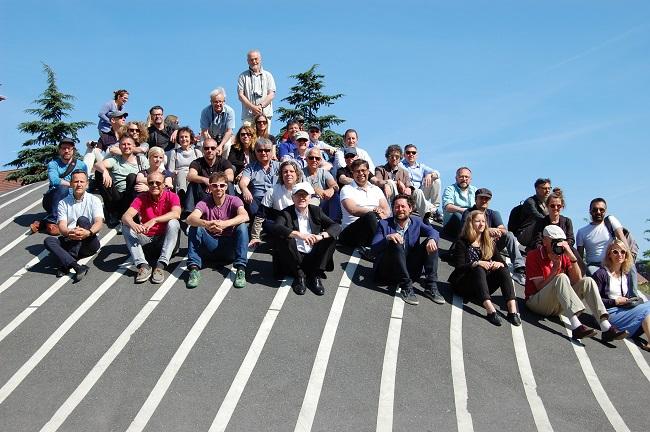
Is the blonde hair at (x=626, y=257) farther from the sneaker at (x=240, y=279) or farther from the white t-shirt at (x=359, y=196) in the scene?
the sneaker at (x=240, y=279)

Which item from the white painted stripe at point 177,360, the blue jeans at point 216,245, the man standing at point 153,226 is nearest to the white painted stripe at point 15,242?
the man standing at point 153,226

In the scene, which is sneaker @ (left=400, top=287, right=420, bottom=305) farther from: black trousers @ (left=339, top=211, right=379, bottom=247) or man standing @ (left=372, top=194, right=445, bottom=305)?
black trousers @ (left=339, top=211, right=379, bottom=247)

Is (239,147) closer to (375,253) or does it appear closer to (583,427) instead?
(375,253)

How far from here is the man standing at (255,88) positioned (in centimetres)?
1143

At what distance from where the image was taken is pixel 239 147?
971 cm

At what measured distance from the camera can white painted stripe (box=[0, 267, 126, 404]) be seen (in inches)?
226

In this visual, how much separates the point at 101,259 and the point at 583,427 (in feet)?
20.6

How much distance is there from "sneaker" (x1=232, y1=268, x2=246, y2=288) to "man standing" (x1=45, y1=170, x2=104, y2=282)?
77.4 inches

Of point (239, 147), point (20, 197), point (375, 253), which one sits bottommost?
point (20, 197)

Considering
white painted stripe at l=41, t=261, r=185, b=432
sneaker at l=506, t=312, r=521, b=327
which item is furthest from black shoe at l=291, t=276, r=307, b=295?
sneaker at l=506, t=312, r=521, b=327

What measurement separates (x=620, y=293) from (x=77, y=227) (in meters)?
7.05

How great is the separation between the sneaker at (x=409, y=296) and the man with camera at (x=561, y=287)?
1529 millimetres

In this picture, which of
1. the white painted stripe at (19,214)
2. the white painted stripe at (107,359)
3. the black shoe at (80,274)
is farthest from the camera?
the white painted stripe at (19,214)

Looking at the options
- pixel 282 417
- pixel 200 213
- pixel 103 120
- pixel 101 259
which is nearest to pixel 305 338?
pixel 282 417
